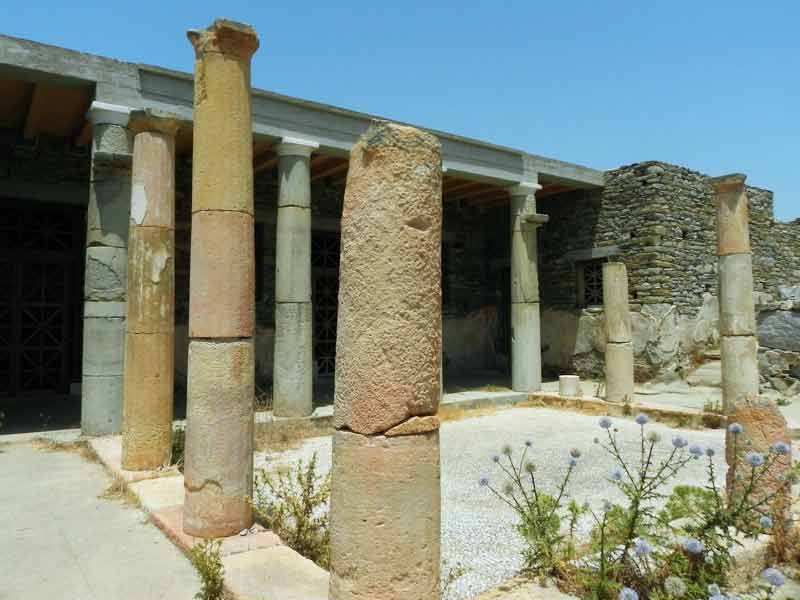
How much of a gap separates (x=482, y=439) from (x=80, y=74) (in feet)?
21.3

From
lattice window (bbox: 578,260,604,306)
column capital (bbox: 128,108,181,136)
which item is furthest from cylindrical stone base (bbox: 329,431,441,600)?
lattice window (bbox: 578,260,604,306)

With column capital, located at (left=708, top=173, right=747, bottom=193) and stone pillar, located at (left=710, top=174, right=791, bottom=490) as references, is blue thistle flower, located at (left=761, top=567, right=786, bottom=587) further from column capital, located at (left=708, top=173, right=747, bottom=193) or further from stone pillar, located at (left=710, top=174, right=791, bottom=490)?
column capital, located at (left=708, top=173, right=747, bottom=193)

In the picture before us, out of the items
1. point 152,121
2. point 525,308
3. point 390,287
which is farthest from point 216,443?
point 525,308

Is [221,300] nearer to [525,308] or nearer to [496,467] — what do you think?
[496,467]

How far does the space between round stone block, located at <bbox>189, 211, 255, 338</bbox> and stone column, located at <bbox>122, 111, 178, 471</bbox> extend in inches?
63.0

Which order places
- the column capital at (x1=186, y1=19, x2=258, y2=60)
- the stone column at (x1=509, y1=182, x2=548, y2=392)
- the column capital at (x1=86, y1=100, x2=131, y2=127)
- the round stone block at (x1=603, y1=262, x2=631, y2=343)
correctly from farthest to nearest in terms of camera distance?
the stone column at (x1=509, y1=182, x2=548, y2=392) → the round stone block at (x1=603, y1=262, x2=631, y2=343) → the column capital at (x1=86, y1=100, x2=131, y2=127) → the column capital at (x1=186, y1=19, x2=258, y2=60)

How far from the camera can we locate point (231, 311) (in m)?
3.57

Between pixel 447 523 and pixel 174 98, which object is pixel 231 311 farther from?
pixel 174 98

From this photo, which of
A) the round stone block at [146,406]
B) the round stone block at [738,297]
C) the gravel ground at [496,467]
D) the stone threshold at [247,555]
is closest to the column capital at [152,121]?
the round stone block at [146,406]

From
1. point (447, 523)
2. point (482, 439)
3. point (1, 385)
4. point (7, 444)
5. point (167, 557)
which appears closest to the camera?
point (167, 557)

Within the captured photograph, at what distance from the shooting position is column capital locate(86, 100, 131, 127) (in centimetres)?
681

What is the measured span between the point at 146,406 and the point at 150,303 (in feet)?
2.91

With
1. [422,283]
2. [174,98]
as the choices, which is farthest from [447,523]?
[174,98]

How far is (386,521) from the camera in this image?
2.17 meters
